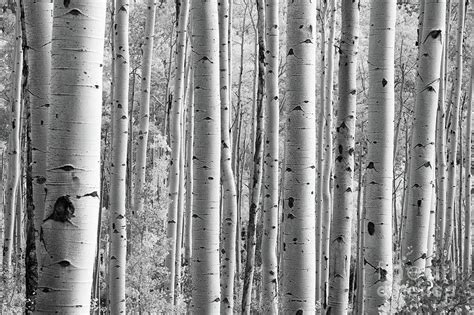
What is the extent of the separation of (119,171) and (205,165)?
404 centimetres

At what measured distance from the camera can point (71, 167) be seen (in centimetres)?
261

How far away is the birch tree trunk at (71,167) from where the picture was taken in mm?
2600

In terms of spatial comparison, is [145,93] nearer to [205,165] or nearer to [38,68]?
[205,165]

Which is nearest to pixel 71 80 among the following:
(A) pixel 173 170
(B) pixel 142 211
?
(A) pixel 173 170

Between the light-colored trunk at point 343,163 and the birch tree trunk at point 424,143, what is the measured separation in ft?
1.75

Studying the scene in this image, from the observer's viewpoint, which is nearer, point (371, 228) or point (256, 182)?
point (371, 228)

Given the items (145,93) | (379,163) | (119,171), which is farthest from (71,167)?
(145,93)

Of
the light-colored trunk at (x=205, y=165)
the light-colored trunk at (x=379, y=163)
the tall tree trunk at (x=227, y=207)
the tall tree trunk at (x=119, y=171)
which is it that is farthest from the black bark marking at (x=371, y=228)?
the tall tree trunk at (x=119, y=171)

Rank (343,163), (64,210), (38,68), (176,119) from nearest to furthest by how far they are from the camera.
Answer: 1. (64,210)
2. (38,68)
3. (343,163)
4. (176,119)

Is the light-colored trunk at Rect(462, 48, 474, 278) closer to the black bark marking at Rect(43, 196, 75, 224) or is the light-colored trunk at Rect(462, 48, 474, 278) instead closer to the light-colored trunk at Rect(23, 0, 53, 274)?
the light-colored trunk at Rect(23, 0, 53, 274)

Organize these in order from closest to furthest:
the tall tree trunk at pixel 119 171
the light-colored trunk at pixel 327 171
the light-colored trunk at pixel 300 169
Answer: the light-colored trunk at pixel 300 169, the tall tree trunk at pixel 119 171, the light-colored trunk at pixel 327 171

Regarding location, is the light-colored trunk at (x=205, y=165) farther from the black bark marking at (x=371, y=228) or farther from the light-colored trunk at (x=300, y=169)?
the black bark marking at (x=371, y=228)

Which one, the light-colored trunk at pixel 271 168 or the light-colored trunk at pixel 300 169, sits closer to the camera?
the light-colored trunk at pixel 300 169

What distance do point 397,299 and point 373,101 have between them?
1.35 m
